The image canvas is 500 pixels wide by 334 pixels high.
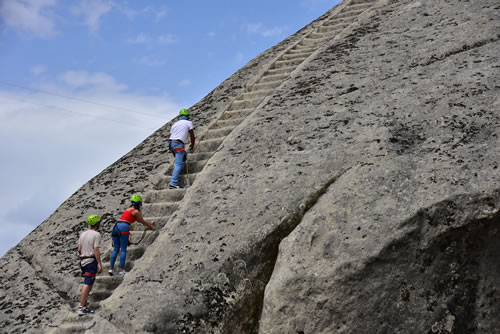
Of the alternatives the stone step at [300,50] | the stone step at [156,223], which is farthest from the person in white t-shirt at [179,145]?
the stone step at [300,50]

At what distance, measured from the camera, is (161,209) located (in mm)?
9008

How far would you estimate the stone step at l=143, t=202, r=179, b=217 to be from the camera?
8844 millimetres

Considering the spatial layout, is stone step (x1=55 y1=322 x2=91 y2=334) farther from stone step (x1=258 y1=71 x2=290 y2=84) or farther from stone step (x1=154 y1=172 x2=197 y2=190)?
stone step (x1=258 y1=71 x2=290 y2=84)

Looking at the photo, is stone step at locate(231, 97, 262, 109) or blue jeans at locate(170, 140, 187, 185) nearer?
blue jeans at locate(170, 140, 187, 185)

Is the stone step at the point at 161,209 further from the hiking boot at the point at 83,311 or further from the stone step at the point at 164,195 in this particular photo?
the hiking boot at the point at 83,311

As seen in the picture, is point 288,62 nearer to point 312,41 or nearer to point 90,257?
point 312,41

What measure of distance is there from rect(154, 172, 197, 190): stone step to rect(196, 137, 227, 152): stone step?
82 centimetres

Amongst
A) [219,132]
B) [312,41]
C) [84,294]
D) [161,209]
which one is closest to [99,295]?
[84,294]

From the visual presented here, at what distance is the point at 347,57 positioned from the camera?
10625 mm

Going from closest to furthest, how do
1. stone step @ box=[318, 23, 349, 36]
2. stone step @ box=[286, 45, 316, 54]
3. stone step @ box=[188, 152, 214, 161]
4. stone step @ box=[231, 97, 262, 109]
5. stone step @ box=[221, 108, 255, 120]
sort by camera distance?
1. stone step @ box=[188, 152, 214, 161]
2. stone step @ box=[221, 108, 255, 120]
3. stone step @ box=[231, 97, 262, 109]
4. stone step @ box=[286, 45, 316, 54]
5. stone step @ box=[318, 23, 349, 36]

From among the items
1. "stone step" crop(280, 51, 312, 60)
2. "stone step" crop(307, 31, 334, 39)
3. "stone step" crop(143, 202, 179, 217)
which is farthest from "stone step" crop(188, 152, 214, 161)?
"stone step" crop(307, 31, 334, 39)

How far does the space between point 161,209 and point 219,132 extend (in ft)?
8.05

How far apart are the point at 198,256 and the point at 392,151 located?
3.24 meters

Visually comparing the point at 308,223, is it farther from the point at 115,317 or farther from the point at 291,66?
the point at 291,66
